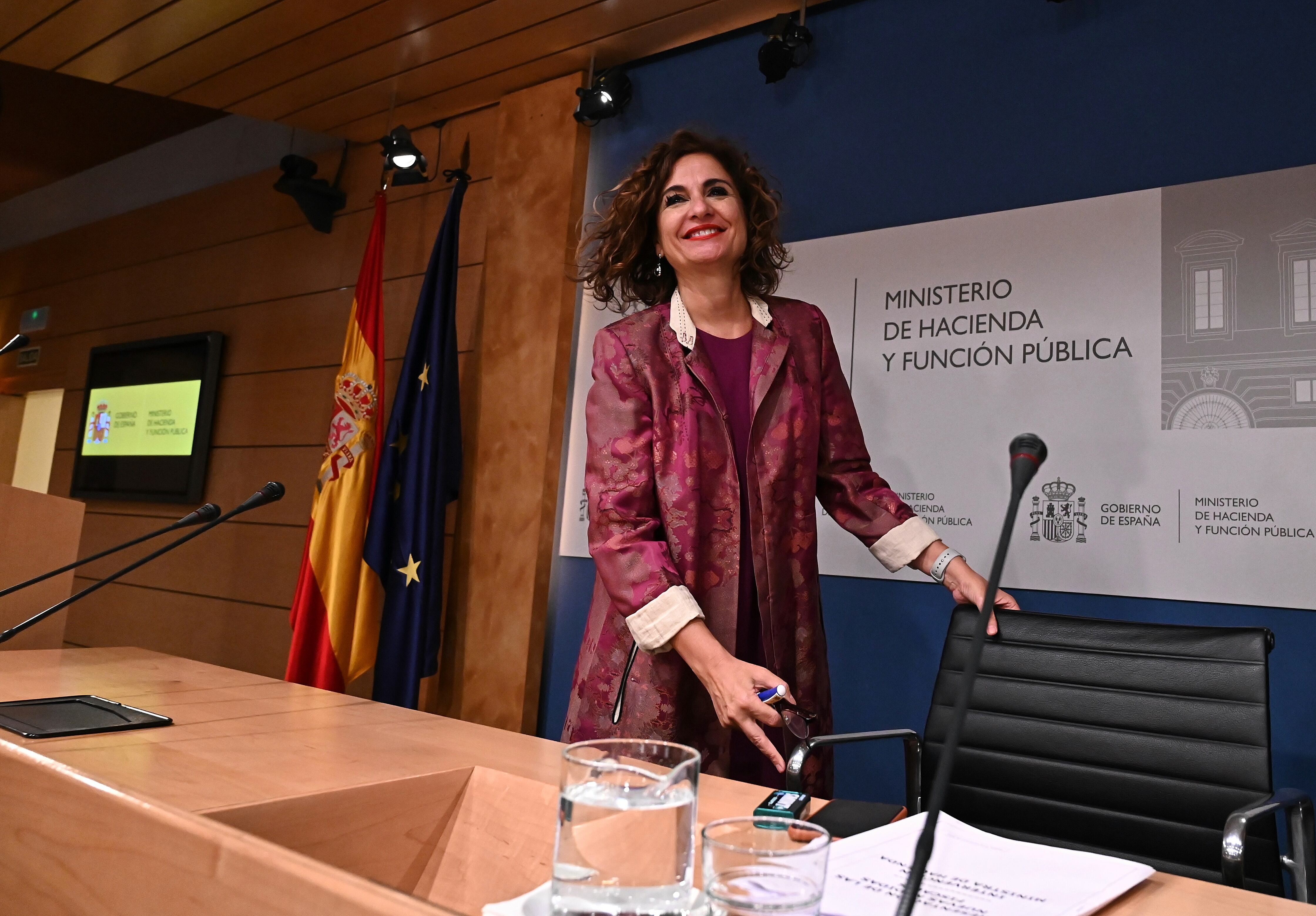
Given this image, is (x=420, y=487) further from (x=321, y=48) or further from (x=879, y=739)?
(x=879, y=739)

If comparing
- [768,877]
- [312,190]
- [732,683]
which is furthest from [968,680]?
[312,190]

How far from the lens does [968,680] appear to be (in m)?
0.58

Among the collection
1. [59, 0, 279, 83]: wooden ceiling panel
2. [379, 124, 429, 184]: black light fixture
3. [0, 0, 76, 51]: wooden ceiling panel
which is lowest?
[379, 124, 429, 184]: black light fixture

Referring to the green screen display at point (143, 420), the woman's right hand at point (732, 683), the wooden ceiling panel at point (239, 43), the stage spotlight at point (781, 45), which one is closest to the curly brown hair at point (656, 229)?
the woman's right hand at point (732, 683)

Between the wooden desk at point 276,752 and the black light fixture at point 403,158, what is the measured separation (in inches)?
80.5

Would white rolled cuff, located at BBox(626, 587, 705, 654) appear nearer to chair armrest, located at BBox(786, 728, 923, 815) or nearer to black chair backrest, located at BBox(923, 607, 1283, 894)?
chair armrest, located at BBox(786, 728, 923, 815)

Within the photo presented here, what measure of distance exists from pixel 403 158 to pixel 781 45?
133cm

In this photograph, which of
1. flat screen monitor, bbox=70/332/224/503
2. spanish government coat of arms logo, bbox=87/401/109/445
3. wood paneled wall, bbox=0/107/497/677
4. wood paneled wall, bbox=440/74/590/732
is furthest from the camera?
spanish government coat of arms logo, bbox=87/401/109/445

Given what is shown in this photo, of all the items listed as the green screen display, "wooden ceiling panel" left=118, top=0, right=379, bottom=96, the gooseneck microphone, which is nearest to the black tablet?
the gooseneck microphone

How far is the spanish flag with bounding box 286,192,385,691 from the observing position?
3234mm

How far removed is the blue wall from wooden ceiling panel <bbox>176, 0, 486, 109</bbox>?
2.72 ft

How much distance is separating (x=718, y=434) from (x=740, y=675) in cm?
50

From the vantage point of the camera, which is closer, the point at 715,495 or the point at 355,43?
the point at 715,495

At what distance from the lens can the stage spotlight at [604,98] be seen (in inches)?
119
